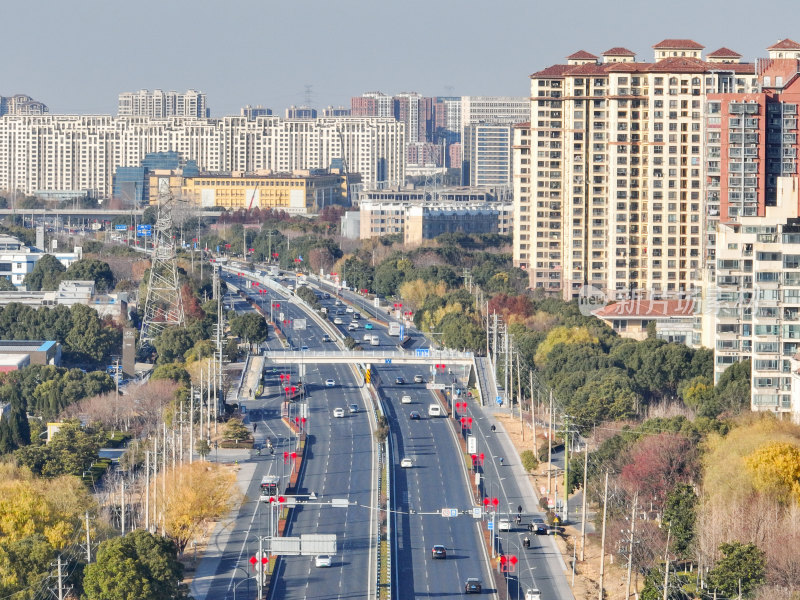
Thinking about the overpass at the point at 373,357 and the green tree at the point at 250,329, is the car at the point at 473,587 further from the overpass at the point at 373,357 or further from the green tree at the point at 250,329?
the green tree at the point at 250,329

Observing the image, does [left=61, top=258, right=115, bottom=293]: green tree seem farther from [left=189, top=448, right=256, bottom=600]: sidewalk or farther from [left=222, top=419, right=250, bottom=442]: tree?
[left=189, top=448, right=256, bottom=600]: sidewalk

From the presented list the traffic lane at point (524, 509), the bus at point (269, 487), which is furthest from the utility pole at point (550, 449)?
the bus at point (269, 487)

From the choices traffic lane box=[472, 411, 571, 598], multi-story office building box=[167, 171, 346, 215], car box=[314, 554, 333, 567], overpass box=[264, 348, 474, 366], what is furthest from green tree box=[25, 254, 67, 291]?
multi-story office building box=[167, 171, 346, 215]

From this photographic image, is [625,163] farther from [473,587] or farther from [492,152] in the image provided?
[492,152]

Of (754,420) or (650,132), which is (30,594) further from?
(650,132)

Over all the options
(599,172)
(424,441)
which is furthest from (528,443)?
(599,172)

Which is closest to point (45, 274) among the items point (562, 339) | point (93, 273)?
point (93, 273)
